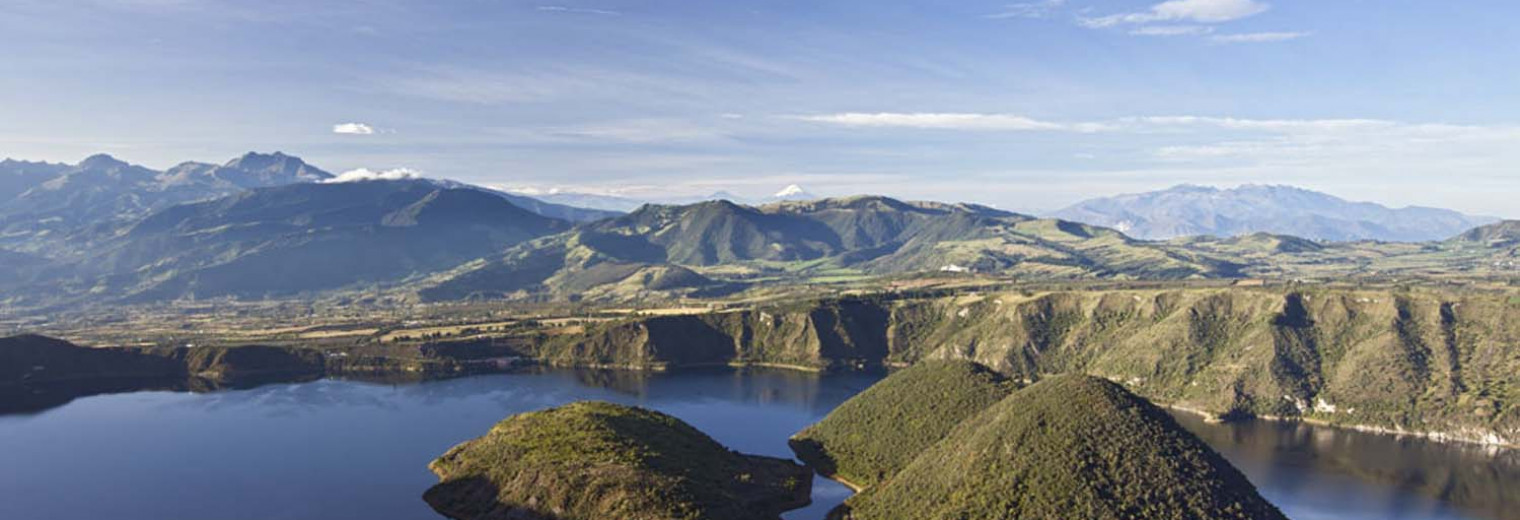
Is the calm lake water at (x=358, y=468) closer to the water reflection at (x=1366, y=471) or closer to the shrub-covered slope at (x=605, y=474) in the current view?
the water reflection at (x=1366, y=471)

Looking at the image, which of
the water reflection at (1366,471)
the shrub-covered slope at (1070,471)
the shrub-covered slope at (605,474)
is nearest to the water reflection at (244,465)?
the shrub-covered slope at (605,474)

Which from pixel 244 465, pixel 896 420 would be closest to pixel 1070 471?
pixel 896 420

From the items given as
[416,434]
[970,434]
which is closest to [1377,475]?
[970,434]

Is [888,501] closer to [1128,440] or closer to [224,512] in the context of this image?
[1128,440]

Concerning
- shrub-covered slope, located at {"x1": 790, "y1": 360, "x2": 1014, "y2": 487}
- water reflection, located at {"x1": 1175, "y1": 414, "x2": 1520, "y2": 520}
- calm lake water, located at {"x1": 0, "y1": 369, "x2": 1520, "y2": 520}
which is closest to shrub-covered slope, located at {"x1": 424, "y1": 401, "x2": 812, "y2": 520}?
calm lake water, located at {"x1": 0, "y1": 369, "x2": 1520, "y2": 520}

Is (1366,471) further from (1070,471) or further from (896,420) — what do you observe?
(1070,471)

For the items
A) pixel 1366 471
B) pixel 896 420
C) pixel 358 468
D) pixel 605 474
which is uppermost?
pixel 896 420
